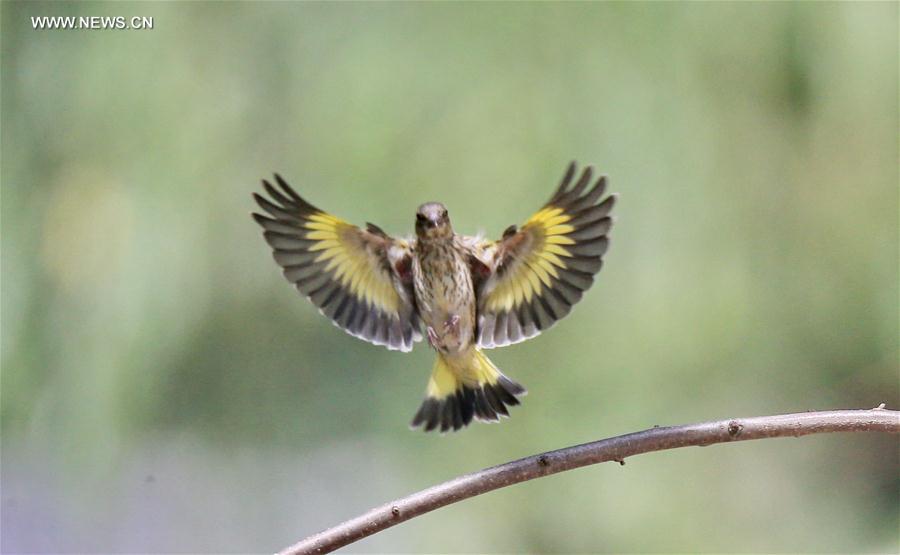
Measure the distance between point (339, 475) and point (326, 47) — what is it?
4.21 ft

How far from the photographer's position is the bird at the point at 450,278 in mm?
1816

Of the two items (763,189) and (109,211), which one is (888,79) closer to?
(763,189)

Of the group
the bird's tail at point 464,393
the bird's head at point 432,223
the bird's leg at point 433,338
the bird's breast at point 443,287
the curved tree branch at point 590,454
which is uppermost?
the bird's head at point 432,223

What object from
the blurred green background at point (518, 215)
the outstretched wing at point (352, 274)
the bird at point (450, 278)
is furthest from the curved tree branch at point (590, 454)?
the blurred green background at point (518, 215)

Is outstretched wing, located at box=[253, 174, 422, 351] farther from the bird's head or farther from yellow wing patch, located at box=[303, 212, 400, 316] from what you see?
the bird's head

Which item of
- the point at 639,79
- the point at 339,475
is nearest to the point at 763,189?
the point at 639,79

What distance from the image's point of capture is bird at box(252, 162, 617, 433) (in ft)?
5.96

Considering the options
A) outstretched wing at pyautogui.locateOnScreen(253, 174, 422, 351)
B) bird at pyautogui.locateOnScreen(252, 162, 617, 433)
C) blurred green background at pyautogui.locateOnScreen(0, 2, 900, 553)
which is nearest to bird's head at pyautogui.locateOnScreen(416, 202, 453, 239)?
bird at pyautogui.locateOnScreen(252, 162, 617, 433)

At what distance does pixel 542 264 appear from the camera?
6.18ft

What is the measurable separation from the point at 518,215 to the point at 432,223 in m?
0.76

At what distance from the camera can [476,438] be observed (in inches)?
108

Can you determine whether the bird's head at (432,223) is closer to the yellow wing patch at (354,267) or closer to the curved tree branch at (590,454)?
the yellow wing patch at (354,267)

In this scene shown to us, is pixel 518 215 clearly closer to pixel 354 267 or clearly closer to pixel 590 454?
pixel 354 267

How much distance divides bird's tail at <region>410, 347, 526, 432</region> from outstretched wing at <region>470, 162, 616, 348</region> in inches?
2.5
